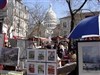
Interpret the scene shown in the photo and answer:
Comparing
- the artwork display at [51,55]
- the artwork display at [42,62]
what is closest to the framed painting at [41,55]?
the artwork display at [42,62]

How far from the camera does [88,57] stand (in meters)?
8.19

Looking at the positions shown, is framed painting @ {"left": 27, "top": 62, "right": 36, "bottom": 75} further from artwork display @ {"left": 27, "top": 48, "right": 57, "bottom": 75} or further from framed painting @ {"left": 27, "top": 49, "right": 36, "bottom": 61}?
framed painting @ {"left": 27, "top": 49, "right": 36, "bottom": 61}

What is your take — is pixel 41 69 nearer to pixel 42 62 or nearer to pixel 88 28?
pixel 42 62

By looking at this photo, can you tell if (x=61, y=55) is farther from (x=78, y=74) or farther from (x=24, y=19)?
(x=24, y=19)

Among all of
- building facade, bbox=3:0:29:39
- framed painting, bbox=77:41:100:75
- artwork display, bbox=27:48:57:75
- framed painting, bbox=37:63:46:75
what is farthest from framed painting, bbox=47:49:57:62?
building facade, bbox=3:0:29:39

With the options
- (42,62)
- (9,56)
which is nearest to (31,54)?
(42,62)

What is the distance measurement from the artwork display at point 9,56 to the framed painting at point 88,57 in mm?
1887

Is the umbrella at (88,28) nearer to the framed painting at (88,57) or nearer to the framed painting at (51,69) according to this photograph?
the framed painting at (88,57)

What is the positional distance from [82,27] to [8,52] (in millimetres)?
2339

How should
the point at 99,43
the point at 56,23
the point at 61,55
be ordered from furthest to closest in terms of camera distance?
the point at 56,23, the point at 61,55, the point at 99,43

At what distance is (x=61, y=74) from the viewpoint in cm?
977

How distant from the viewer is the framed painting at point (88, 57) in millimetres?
8141

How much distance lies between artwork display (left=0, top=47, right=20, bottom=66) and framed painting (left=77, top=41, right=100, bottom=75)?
189 cm

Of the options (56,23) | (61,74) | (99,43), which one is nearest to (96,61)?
(99,43)
